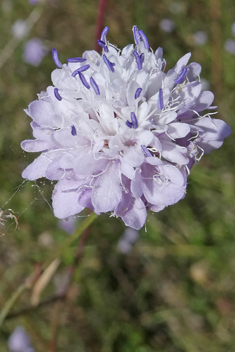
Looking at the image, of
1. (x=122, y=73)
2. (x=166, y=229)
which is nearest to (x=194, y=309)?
(x=166, y=229)

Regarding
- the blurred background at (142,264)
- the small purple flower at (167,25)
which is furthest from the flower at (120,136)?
the small purple flower at (167,25)

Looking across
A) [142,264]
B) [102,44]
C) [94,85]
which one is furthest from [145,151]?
[142,264]

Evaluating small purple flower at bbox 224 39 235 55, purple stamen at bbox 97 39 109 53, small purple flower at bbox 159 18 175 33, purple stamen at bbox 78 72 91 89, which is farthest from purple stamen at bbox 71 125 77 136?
small purple flower at bbox 159 18 175 33

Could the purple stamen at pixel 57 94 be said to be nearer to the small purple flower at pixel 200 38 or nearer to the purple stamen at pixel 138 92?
the purple stamen at pixel 138 92

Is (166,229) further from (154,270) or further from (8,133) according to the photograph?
A: (8,133)

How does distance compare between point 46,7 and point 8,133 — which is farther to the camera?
point 46,7

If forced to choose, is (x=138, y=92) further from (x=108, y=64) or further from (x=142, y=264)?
(x=142, y=264)

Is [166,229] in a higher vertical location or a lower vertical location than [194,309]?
higher
